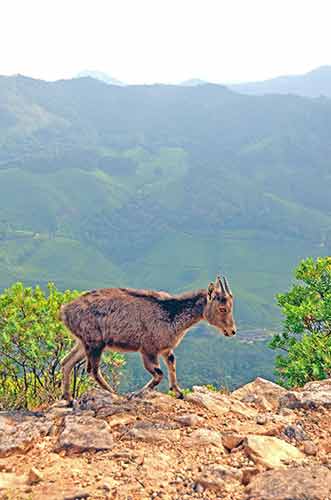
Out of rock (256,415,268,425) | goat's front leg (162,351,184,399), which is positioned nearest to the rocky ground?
rock (256,415,268,425)

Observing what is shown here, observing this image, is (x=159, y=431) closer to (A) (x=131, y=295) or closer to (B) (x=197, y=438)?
(B) (x=197, y=438)

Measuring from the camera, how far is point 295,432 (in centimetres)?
1049

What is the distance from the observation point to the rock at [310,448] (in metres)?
9.80

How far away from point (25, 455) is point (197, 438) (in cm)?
344

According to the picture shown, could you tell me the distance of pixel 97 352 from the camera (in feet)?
42.2

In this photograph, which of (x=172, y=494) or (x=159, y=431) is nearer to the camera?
(x=172, y=494)

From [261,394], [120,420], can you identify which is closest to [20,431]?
[120,420]

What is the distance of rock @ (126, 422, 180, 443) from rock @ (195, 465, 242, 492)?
4.94 feet

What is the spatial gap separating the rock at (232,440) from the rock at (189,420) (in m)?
0.86

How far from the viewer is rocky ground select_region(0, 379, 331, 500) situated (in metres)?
8.30

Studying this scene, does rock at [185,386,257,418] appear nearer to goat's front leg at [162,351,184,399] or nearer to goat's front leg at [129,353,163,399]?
goat's front leg at [162,351,184,399]

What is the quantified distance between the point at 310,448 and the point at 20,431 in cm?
600

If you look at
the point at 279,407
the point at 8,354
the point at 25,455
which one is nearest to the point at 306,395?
the point at 279,407

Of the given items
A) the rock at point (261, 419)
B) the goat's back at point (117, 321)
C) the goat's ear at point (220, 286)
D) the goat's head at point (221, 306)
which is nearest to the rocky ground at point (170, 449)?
the rock at point (261, 419)
